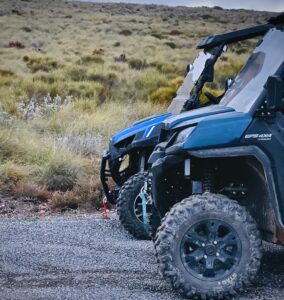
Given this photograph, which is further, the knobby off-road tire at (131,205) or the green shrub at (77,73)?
the green shrub at (77,73)

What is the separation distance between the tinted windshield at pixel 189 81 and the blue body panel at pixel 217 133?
122 inches


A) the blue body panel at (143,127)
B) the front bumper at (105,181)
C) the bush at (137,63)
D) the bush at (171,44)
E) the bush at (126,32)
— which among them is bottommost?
the bush at (126,32)

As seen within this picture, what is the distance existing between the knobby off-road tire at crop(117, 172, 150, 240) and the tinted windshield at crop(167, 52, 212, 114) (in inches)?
40.0

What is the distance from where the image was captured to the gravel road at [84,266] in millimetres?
5207

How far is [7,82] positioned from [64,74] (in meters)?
4.07

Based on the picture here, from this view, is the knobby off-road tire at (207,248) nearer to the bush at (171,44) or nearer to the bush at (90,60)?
the bush at (90,60)

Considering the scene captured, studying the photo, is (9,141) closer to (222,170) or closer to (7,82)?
(222,170)

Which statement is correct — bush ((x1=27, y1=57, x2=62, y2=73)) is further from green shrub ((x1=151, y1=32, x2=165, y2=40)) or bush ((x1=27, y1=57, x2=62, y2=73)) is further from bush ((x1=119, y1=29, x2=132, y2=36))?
bush ((x1=119, y1=29, x2=132, y2=36))

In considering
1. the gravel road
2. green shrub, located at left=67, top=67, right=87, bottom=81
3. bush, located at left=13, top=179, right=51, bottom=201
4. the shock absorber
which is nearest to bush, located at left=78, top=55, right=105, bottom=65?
green shrub, located at left=67, top=67, right=87, bottom=81

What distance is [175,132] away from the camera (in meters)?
5.44

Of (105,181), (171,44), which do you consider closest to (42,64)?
(171,44)

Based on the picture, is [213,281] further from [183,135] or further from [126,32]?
[126,32]

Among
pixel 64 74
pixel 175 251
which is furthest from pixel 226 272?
pixel 64 74

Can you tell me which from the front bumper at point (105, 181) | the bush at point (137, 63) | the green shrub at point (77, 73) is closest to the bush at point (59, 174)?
the front bumper at point (105, 181)
